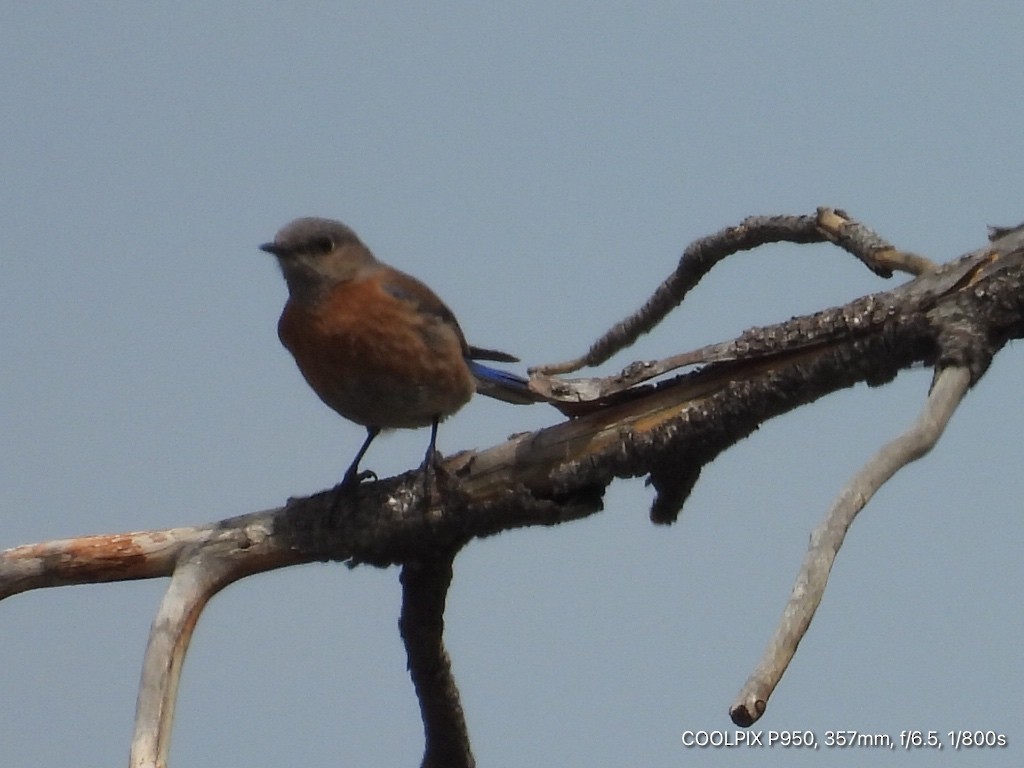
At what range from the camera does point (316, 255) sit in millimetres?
6285

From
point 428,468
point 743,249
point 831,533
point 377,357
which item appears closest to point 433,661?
point 428,468

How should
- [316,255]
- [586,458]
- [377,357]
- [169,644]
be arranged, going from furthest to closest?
1. [316,255]
2. [377,357]
3. [586,458]
4. [169,644]

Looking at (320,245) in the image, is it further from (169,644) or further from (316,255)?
(169,644)

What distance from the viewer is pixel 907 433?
3354mm

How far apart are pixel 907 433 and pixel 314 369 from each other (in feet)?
10.3

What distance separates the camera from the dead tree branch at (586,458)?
12.9 ft

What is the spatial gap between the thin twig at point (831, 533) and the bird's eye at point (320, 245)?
327 centimetres

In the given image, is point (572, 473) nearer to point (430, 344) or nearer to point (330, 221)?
point (430, 344)

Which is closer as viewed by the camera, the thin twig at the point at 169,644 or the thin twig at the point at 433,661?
the thin twig at the point at 169,644

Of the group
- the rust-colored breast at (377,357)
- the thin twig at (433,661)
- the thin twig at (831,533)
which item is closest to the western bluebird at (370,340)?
the rust-colored breast at (377,357)

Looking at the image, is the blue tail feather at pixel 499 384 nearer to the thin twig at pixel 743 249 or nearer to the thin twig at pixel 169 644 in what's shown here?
the thin twig at pixel 743 249

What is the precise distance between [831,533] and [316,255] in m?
3.61

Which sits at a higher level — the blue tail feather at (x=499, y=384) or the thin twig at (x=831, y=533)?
the blue tail feather at (x=499, y=384)

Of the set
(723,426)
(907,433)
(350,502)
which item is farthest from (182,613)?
(907,433)
